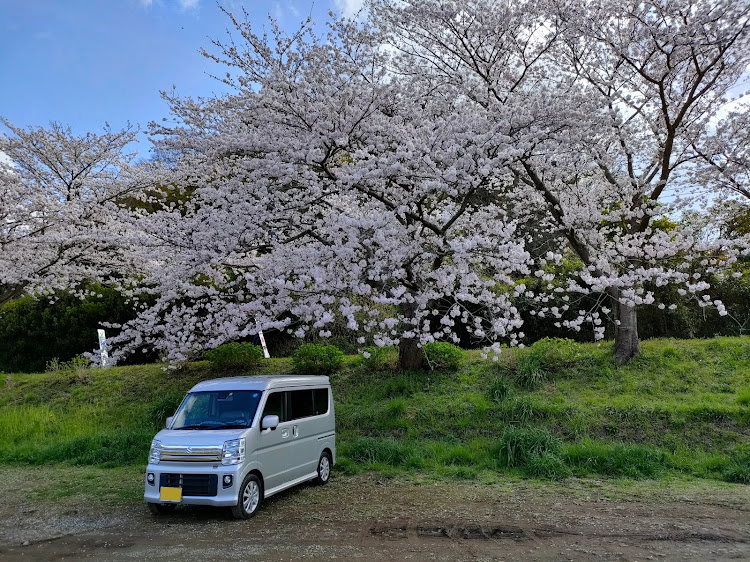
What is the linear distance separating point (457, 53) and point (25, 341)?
46.9 ft

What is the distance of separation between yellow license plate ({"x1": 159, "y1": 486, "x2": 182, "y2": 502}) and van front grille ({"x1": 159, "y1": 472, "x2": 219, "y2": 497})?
0.03 metres

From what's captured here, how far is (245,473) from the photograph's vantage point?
17.8 feet

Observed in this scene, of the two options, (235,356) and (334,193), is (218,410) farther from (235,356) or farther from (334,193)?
(235,356)

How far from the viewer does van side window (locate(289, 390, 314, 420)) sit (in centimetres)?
655

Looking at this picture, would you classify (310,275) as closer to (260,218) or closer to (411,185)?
(260,218)

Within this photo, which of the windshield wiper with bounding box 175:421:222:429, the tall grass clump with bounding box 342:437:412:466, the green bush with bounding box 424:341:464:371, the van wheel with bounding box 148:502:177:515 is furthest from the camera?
the green bush with bounding box 424:341:464:371

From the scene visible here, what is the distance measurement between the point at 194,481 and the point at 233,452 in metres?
0.47

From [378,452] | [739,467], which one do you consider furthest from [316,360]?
[739,467]

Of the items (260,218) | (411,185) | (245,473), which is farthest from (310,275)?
(245,473)

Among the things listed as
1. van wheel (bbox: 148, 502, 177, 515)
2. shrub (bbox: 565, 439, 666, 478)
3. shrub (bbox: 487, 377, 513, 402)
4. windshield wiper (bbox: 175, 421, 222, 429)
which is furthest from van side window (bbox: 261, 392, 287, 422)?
shrub (bbox: 487, 377, 513, 402)

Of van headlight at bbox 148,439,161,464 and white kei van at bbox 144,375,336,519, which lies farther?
van headlight at bbox 148,439,161,464

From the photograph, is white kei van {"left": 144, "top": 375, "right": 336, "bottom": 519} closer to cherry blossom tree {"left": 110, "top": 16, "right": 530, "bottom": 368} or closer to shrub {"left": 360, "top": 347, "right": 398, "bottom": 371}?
cherry blossom tree {"left": 110, "top": 16, "right": 530, "bottom": 368}

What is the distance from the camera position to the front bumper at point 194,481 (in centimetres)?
530

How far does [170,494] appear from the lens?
5406 millimetres
